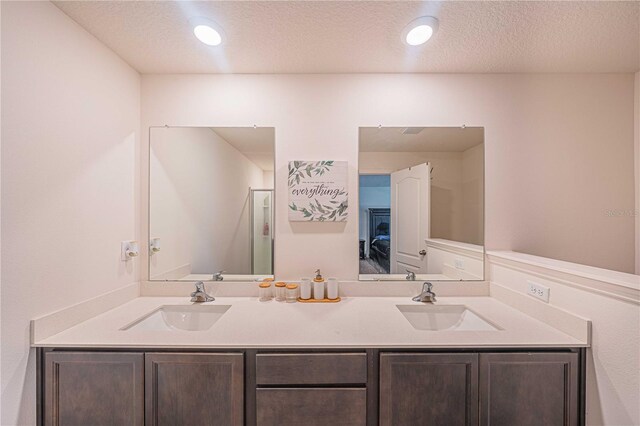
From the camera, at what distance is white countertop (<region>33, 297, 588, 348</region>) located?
106 centimetres

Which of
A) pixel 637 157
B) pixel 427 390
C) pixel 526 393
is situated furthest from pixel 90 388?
pixel 637 157

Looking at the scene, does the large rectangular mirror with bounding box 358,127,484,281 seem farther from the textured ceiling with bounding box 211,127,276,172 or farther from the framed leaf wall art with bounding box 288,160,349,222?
the textured ceiling with bounding box 211,127,276,172

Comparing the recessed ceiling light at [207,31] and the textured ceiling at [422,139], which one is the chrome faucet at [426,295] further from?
the recessed ceiling light at [207,31]

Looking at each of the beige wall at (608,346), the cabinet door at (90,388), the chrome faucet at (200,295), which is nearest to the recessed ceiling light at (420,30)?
the beige wall at (608,346)

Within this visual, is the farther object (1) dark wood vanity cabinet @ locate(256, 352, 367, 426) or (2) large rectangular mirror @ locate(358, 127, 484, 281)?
(2) large rectangular mirror @ locate(358, 127, 484, 281)

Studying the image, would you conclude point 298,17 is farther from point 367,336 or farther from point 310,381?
point 310,381

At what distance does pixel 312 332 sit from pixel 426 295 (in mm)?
777

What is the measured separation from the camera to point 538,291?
1303 mm

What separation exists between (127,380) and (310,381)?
74cm

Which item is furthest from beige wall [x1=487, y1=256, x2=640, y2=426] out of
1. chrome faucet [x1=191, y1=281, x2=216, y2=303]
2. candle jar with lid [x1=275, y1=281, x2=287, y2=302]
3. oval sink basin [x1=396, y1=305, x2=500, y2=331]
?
chrome faucet [x1=191, y1=281, x2=216, y2=303]

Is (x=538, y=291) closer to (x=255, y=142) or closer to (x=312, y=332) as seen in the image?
(x=312, y=332)

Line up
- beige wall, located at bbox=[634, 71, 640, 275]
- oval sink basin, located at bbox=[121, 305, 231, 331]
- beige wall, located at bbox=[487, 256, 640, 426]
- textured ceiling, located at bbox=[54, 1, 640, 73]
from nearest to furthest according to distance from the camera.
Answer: beige wall, located at bbox=[487, 256, 640, 426] < textured ceiling, located at bbox=[54, 1, 640, 73] < oval sink basin, located at bbox=[121, 305, 231, 331] < beige wall, located at bbox=[634, 71, 640, 275]

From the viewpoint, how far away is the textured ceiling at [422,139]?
167 cm

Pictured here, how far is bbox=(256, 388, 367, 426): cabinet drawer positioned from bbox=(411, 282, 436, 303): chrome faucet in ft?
2.28
